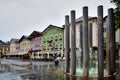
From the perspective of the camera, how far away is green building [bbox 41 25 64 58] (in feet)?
249

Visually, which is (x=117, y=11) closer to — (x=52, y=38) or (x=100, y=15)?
(x=100, y=15)

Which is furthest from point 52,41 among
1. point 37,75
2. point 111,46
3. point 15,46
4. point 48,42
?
point 111,46

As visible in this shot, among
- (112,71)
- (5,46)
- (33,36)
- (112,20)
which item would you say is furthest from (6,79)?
(5,46)

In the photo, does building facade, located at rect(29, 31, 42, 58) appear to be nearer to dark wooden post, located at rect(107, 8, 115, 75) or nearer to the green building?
the green building

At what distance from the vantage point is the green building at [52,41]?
2982 inches

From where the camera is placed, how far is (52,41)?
8094 cm

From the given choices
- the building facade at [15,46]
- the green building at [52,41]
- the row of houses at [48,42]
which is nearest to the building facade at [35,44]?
the row of houses at [48,42]

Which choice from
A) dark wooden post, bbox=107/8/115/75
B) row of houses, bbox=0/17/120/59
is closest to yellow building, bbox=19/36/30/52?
row of houses, bbox=0/17/120/59

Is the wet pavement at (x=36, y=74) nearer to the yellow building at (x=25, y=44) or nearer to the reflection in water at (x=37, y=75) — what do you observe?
the reflection in water at (x=37, y=75)

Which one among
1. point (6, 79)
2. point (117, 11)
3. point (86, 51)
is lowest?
point (6, 79)

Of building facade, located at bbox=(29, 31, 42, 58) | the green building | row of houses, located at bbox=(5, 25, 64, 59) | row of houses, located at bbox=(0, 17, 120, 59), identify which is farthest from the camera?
building facade, located at bbox=(29, 31, 42, 58)

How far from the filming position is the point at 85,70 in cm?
1728

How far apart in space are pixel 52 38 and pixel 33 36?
683 inches

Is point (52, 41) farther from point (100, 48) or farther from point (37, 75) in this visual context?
point (100, 48)
